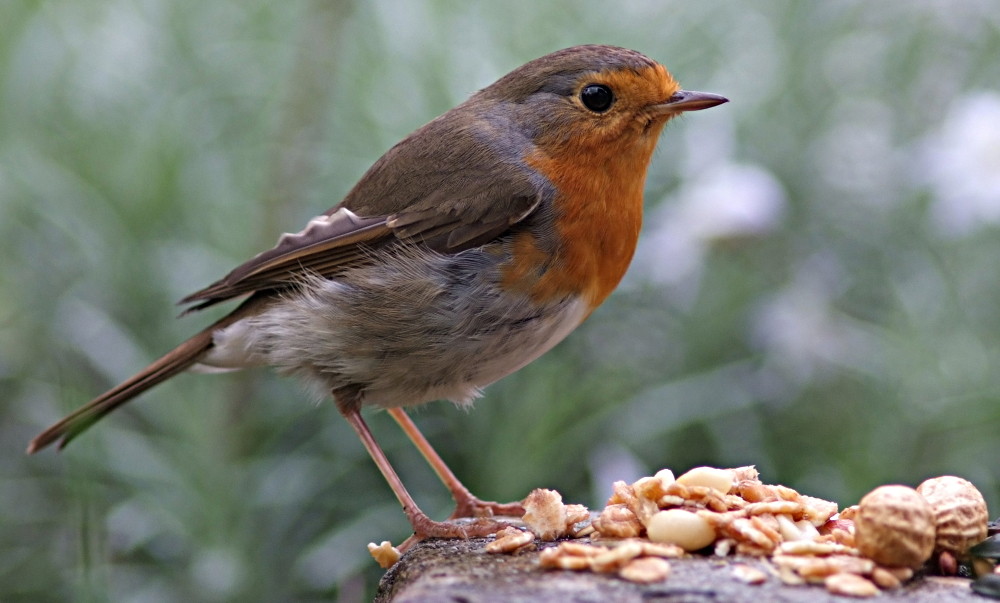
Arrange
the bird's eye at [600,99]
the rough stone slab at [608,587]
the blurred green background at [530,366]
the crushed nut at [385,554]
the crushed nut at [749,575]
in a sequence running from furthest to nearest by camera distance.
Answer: the blurred green background at [530,366], the bird's eye at [600,99], the crushed nut at [385,554], the crushed nut at [749,575], the rough stone slab at [608,587]

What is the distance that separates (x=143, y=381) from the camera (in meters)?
3.30

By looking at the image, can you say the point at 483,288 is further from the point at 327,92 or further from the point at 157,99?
the point at 157,99

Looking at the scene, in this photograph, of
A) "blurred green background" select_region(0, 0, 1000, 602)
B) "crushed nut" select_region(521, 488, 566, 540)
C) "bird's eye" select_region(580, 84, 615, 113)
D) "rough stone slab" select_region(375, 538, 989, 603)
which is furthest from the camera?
"blurred green background" select_region(0, 0, 1000, 602)

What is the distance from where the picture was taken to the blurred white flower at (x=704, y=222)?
164 inches

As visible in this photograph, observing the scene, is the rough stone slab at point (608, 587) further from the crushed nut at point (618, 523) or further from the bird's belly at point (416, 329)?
the bird's belly at point (416, 329)

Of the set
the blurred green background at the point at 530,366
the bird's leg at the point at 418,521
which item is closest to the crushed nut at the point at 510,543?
the bird's leg at the point at 418,521

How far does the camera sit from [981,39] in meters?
5.30

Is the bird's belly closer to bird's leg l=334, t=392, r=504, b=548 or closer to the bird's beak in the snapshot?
bird's leg l=334, t=392, r=504, b=548

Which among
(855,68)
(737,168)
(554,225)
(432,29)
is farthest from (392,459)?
(855,68)

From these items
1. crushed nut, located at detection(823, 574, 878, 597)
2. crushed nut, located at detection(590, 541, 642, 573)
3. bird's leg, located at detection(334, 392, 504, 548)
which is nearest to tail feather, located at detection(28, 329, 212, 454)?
bird's leg, located at detection(334, 392, 504, 548)

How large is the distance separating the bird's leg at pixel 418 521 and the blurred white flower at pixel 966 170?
8.27ft

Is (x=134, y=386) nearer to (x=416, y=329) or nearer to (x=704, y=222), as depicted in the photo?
(x=416, y=329)

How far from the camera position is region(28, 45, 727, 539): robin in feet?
9.29

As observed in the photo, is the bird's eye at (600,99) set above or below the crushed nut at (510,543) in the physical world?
above
